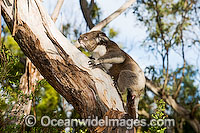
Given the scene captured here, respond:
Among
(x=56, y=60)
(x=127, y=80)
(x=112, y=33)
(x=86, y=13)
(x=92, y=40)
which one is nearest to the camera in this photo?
(x=56, y=60)

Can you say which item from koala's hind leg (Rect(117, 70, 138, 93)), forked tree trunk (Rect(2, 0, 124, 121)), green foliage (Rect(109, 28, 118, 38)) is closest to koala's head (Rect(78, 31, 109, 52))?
koala's hind leg (Rect(117, 70, 138, 93))

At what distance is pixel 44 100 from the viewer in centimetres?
673

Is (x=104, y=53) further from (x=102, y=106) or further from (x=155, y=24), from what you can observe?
(x=155, y=24)

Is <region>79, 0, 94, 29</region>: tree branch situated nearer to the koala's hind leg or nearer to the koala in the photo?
the koala

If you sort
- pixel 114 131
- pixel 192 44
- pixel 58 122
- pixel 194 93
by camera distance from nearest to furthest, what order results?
pixel 114 131
pixel 58 122
pixel 192 44
pixel 194 93

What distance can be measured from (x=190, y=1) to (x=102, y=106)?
4747mm

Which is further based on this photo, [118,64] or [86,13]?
[86,13]

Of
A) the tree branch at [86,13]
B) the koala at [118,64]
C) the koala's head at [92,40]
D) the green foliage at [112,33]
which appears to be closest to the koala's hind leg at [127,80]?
the koala at [118,64]

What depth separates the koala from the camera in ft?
7.94

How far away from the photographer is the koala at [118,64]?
242cm

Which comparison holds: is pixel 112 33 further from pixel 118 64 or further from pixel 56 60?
pixel 56 60

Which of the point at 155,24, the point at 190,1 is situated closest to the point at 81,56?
the point at 155,24

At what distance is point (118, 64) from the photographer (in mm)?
2553

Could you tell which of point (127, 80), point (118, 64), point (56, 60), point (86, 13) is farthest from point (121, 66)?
point (86, 13)
